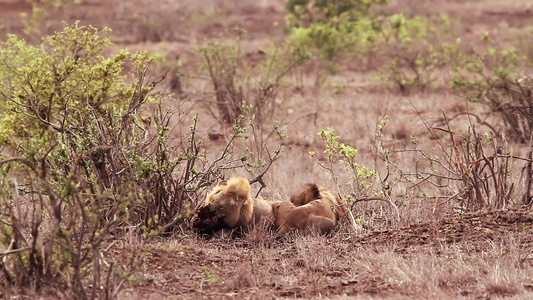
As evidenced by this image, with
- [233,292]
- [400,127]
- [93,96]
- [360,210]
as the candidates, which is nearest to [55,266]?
[233,292]

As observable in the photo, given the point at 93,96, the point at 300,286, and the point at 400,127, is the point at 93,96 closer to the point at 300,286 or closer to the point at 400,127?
the point at 300,286

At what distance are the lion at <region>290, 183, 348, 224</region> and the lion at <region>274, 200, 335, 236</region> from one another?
0.04m

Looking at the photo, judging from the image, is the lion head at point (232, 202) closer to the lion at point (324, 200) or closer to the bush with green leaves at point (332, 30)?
the lion at point (324, 200)

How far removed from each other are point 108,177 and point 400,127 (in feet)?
21.2

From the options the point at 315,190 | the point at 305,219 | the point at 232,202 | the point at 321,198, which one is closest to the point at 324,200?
the point at 321,198

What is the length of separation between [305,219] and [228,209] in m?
0.63

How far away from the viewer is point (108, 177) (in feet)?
19.1

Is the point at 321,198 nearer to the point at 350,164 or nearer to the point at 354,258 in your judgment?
the point at 350,164

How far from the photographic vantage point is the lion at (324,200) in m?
6.09

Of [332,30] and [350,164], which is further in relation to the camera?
[332,30]

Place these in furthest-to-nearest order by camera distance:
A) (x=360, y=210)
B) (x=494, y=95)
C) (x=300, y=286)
Answer: (x=494, y=95) < (x=360, y=210) < (x=300, y=286)

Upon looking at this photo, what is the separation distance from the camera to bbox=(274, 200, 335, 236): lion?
591cm

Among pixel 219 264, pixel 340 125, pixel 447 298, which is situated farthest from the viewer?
pixel 340 125

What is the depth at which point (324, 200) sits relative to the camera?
6176mm
